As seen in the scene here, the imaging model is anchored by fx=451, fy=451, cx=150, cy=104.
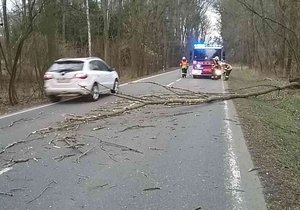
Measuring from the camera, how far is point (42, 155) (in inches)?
305

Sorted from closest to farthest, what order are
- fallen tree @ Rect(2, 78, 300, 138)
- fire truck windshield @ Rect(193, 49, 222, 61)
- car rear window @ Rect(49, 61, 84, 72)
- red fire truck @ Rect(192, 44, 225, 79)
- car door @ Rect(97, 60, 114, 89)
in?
1. fallen tree @ Rect(2, 78, 300, 138)
2. car rear window @ Rect(49, 61, 84, 72)
3. car door @ Rect(97, 60, 114, 89)
4. red fire truck @ Rect(192, 44, 225, 79)
5. fire truck windshield @ Rect(193, 49, 222, 61)

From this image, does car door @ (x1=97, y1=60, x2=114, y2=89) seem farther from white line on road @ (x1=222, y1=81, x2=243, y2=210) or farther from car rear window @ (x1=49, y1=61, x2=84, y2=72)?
white line on road @ (x1=222, y1=81, x2=243, y2=210)

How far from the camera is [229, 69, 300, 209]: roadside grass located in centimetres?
580

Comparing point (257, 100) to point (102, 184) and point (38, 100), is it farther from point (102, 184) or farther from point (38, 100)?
point (102, 184)

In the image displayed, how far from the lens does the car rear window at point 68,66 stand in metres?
16.6

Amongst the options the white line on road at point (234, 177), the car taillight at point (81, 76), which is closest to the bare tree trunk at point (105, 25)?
the car taillight at point (81, 76)

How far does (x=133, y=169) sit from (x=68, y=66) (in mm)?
10536

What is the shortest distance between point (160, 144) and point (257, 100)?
1024 centimetres

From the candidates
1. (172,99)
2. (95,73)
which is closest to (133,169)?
(172,99)

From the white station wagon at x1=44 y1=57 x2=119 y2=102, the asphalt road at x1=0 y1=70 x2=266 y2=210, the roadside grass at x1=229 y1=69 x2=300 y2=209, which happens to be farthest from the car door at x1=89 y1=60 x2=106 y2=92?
the asphalt road at x1=0 y1=70 x2=266 y2=210

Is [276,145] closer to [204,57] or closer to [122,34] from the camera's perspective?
[204,57]

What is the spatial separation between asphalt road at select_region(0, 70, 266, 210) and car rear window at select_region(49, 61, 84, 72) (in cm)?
530

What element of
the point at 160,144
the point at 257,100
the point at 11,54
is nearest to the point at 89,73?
the point at 11,54

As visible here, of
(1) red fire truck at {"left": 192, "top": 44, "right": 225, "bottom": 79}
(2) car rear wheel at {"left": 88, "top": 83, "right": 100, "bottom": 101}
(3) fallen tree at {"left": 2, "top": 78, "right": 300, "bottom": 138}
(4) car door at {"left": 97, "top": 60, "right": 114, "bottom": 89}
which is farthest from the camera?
(1) red fire truck at {"left": 192, "top": 44, "right": 225, "bottom": 79}
